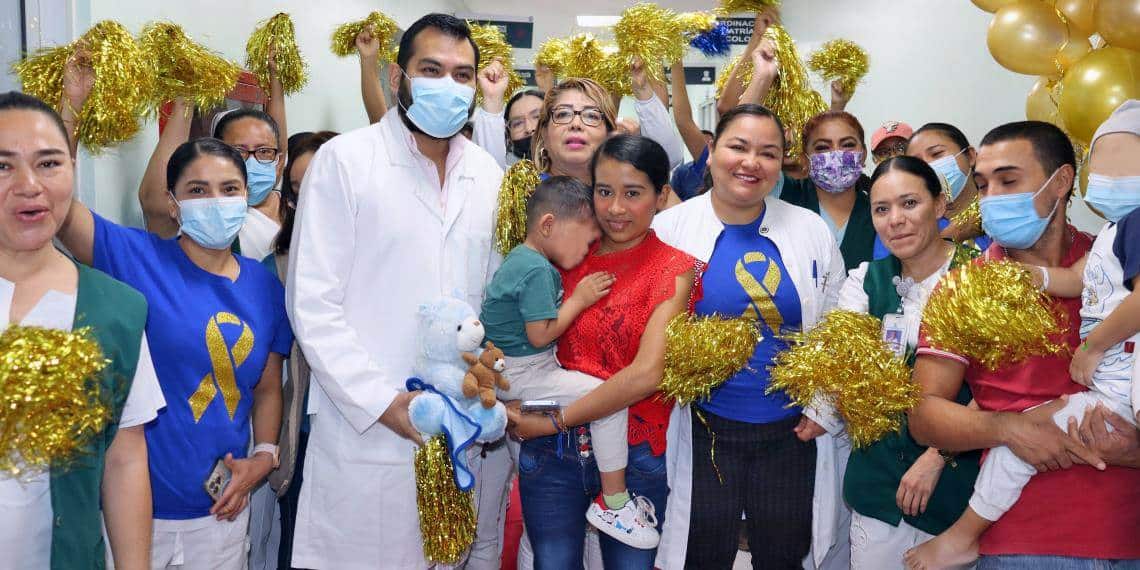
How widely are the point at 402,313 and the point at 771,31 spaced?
2.04 meters

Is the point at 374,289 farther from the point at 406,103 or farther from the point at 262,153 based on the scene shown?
Answer: the point at 262,153

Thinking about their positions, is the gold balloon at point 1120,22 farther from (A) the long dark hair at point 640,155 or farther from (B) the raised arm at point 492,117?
(B) the raised arm at point 492,117

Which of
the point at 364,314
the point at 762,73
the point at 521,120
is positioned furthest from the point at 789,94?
the point at 364,314

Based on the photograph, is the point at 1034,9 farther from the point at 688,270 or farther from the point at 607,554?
the point at 607,554

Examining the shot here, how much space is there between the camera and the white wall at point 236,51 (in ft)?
10.9

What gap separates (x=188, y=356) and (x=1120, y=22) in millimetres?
3162


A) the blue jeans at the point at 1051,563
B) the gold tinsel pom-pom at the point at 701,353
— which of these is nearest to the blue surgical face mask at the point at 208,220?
the gold tinsel pom-pom at the point at 701,353

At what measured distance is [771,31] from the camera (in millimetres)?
3510

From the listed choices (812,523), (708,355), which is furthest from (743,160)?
(812,523)

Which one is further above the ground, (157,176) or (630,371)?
(157,176)

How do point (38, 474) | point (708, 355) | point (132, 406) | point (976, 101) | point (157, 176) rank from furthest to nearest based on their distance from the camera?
1. point (976, 101)
2. point (157, 176)
3. point (708, 355)
4. point (132, 406)
5. point (38, 474)

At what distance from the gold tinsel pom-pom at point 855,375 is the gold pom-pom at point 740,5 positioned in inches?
69.2

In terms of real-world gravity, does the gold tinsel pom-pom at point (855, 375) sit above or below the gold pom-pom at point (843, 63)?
below

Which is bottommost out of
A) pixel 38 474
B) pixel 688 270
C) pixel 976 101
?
pixel 38 474
